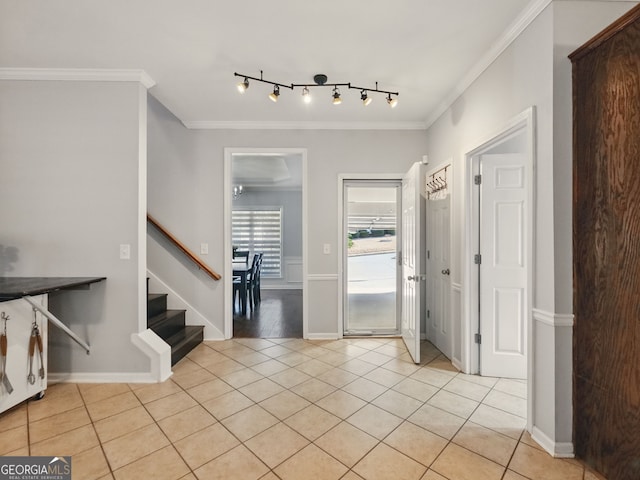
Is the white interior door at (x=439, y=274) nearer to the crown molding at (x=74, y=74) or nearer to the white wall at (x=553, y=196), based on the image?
the white wall at (x=553, y=196)

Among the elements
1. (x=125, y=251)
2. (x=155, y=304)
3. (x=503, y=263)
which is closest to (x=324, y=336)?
(x=155, y=304)

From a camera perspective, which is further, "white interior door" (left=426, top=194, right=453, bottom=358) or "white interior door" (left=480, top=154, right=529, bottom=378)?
"white interior door" (left=426, top=194, right=453, bottom=358)

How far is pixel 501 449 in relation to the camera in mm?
1712

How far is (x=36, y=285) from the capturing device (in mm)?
2072

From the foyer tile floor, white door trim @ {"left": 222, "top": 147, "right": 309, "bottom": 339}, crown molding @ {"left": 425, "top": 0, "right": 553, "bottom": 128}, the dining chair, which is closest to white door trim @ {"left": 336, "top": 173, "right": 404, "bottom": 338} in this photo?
white door trim @ {"left": 222, "top": 147, "right": 309, "bottom": 339}

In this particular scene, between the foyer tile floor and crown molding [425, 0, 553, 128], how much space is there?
8.61 feet

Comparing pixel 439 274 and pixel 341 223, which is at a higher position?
pixel 341 223

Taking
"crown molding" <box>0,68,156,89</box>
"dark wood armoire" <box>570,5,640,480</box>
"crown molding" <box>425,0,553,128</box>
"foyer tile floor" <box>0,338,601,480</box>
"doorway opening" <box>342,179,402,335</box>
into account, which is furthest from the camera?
"doorway opening" <box>342,179,402,335</box>

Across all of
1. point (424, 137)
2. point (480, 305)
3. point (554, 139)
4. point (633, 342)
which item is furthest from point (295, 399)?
point (424, 137)

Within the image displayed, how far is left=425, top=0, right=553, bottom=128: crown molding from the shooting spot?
1738 millimetres

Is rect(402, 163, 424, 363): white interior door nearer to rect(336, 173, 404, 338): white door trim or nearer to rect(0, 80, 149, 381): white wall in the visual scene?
rect(336, 173, 404, 338): white door trim

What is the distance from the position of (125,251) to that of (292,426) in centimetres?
196

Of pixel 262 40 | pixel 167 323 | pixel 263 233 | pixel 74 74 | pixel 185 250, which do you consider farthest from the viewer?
pixel 263 233

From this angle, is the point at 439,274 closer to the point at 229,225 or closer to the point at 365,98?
the point at 365,98
